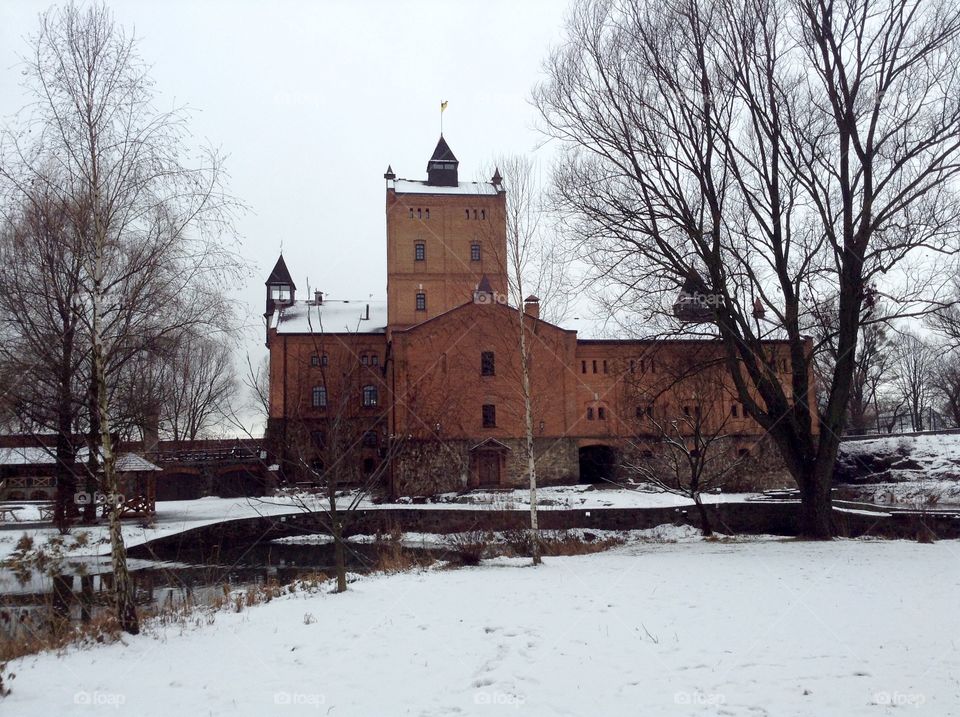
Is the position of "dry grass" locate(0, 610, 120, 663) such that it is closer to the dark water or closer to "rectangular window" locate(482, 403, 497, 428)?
the dark water

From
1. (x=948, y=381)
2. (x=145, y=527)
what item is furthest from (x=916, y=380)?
(x=145, y=527)

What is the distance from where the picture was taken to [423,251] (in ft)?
143

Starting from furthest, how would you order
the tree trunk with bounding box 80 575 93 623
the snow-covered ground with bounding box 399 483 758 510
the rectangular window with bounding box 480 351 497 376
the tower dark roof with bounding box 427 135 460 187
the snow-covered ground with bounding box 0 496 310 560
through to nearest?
1. the tower dark roof with bounding box 427 135 460 187
2. the rectangular window with bounding box 480 351 497 376
3. the snow-covered ground with bounding box 399 483 758 510
4. the snow-covered ground with bounding box 0 496 310 560
5. the tree trunk with bounding box 80 575 93 623

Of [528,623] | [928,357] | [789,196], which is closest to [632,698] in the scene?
[528,623]

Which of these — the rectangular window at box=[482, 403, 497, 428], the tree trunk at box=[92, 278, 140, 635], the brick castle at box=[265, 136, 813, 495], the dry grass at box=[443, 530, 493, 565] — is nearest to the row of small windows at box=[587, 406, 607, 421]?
the brick castle at box=[265, 136, 813, 495]

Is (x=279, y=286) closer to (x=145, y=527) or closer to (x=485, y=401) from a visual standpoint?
(x=485, y=401)

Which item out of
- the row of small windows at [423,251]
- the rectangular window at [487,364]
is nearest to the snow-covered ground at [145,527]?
the rectangular window at [487,364]

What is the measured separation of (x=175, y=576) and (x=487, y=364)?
23.7 m

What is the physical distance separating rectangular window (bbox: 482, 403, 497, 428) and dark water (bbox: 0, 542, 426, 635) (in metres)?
15.2

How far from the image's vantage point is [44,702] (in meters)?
5.63

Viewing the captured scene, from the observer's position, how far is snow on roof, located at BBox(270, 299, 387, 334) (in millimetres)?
43153

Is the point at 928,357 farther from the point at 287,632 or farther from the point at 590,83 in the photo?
the point at 287,632

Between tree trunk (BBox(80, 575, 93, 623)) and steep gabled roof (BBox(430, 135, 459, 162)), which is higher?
steep gabled roof (BBox(430, 135, 459, 162))

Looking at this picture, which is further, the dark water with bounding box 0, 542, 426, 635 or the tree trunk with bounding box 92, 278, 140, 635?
the dark water with bounding box 0, 542, 426, 635
